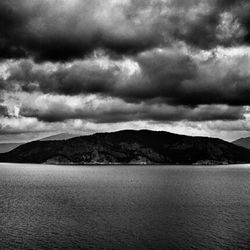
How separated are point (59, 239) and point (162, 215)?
33.6m

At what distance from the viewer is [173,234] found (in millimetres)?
67312

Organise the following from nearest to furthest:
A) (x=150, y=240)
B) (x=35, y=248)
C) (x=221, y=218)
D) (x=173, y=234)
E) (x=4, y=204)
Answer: (x=35, y=248)
(x=150, y=240)
(x=173, y=234)
(x=221, y=218)
(x=4, y=204)

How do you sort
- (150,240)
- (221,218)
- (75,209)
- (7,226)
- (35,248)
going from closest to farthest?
1. (35,248)
2. (150,240)
3. (7,226)
4. (221,218)
5. (75,209)

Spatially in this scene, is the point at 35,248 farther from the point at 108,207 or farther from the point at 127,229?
the point at 108,207

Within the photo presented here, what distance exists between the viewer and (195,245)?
59.4 metres

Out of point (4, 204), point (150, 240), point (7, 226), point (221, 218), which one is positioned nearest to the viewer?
point (150, 240)

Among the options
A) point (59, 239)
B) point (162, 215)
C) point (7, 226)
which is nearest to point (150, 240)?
point (59, 239)

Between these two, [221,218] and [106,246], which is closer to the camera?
[106,246]

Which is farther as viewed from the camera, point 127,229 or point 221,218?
point 221,218

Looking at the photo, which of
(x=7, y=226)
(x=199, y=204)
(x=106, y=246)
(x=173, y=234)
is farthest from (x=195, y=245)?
(x=199, y=204)

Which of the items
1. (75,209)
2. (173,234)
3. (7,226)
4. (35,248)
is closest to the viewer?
(35,248)

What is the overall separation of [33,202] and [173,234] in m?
62.6

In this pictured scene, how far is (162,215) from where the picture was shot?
3452 inches

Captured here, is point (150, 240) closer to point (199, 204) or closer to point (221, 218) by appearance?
point (221, 218)
